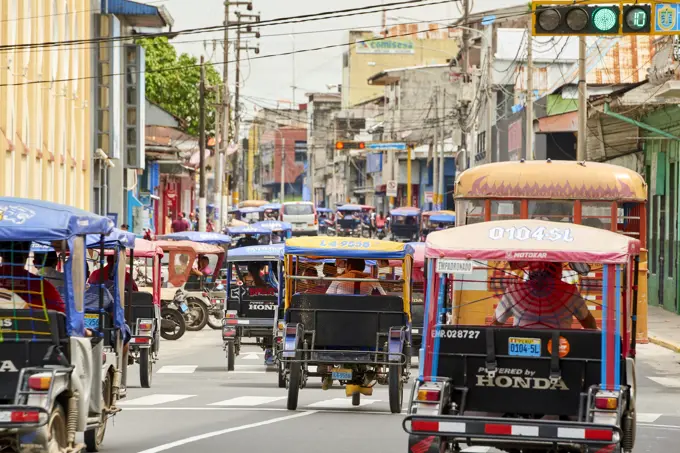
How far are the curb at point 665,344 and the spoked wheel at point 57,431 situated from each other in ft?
63.4

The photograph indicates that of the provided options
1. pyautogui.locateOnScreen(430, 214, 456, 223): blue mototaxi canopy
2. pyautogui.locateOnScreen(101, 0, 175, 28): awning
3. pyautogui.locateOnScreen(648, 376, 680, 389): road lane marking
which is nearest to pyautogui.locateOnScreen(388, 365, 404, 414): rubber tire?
pyautogui.locateOnScreen(648, 376, 680, 389): road lane marking

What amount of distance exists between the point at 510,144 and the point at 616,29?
42.7m

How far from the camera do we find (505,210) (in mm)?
23031

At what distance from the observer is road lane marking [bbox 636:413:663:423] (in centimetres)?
1808

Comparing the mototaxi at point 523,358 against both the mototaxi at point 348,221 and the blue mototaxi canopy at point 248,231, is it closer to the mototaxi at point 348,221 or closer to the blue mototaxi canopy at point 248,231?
the blue mototaxi canopy at point 248,231

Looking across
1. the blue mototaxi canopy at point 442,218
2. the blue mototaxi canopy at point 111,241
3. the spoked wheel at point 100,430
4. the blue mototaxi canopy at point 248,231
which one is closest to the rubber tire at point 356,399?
the blue mototaxi canopy at point 111,241

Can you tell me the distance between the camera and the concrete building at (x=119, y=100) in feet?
167

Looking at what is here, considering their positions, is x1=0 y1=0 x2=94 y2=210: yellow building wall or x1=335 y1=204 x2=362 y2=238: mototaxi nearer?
x1=0 y1=0 x2=94 y2=210: yellow building wall

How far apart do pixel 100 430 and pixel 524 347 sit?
4.39 m

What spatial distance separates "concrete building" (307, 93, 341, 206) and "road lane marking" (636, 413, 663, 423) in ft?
478

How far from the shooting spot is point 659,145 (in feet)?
132

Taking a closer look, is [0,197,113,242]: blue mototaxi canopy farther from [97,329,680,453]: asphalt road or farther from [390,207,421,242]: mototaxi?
[390,207,421,242]: mototaxi

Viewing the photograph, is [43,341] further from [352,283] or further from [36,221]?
[352,283]

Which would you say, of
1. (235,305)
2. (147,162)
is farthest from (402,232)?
(235,305)
